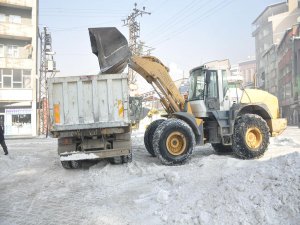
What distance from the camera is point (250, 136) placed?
29.8 ft

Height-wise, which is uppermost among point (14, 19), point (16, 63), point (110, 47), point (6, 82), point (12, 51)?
point (14, 19)

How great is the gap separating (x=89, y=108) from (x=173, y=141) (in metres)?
2.37

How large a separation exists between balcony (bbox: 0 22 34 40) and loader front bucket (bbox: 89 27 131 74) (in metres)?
25.0

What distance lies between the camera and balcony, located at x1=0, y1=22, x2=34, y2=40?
30125mm

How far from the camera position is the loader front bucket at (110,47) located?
8.82 meters

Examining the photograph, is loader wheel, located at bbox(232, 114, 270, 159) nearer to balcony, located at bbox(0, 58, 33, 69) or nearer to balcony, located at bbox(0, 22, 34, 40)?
balcony, located at bbox(0, 58, 33, 69)

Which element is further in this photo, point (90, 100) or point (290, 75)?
point (290, 75)

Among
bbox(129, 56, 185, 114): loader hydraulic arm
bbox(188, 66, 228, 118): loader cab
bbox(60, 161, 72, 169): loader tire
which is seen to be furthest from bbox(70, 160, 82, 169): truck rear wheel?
bbox(188, 66, 228, 118): loader cab

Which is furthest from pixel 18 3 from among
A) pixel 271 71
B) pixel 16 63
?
pixel 271 71

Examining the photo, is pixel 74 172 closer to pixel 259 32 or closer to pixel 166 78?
pixel 166 78

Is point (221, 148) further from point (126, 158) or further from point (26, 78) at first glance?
point (26, 78)

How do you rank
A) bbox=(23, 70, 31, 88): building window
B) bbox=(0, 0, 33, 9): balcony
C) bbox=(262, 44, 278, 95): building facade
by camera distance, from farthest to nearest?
bbox=(262, 44, 278, 95): building facade, bbox=(23, 70, 31, 88): building window, bbox=(0, 0, 33, 9): balcony

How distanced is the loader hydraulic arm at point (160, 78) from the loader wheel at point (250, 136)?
1780 millimetres

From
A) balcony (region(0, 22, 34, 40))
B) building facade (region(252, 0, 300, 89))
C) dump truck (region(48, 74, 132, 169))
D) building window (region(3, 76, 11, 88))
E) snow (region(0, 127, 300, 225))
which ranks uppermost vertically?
building facade (region(252, 0, 300, 89))
